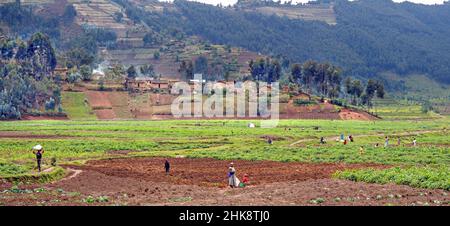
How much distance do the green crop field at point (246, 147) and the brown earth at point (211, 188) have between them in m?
2.88

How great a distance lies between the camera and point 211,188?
38344 mm

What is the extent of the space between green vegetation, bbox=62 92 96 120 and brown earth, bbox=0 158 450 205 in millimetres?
72076

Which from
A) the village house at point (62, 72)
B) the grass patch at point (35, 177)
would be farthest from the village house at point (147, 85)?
the grass patch at point (35, 177)

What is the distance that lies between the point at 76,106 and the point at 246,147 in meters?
67.8

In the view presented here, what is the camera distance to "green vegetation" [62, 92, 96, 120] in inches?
4811

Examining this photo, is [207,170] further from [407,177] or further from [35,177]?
[407,177]

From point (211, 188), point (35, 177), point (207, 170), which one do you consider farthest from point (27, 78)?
point (211, 188)

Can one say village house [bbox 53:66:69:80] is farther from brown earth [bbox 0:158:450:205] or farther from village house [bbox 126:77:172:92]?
brown earth [bbox 0:158:450:205]

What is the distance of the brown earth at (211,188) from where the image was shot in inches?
1195

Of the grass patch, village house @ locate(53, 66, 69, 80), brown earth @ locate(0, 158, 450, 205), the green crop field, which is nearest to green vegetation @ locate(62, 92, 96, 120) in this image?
village house @ locate(53, 66, 69, 80)

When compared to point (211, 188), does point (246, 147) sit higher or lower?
lower
